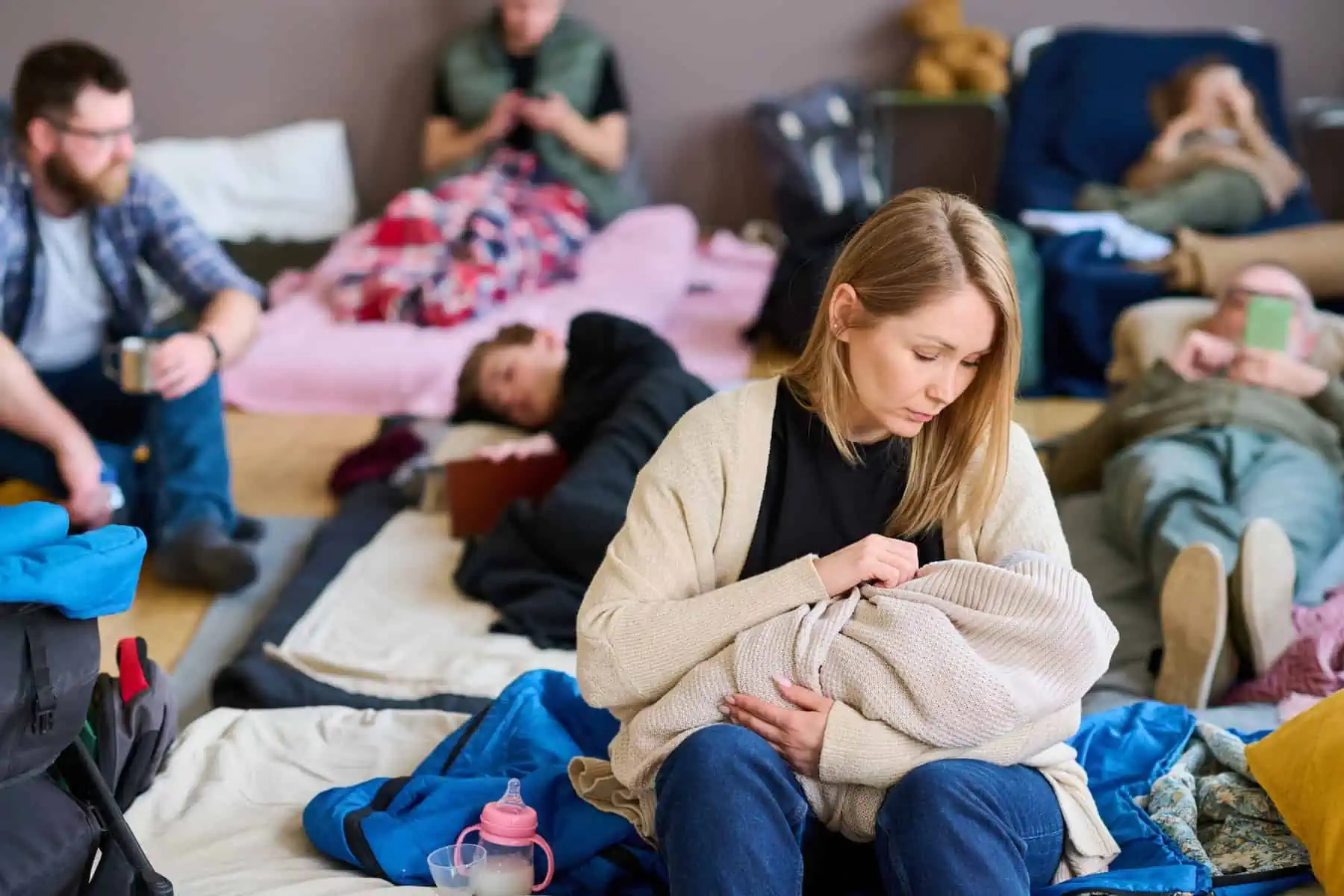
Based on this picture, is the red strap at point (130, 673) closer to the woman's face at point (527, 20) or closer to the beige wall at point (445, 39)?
the woman's face at point (527, 20)

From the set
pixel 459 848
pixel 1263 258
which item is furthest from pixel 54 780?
pixel 1263 258

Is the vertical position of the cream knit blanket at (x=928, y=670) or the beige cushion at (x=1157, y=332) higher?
the cream knit blanket at (x=928, y=670)

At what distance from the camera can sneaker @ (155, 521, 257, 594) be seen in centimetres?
264

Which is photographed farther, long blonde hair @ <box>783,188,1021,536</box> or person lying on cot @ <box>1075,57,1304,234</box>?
person lying on cot @ <box>1075,57,1304,234</box>

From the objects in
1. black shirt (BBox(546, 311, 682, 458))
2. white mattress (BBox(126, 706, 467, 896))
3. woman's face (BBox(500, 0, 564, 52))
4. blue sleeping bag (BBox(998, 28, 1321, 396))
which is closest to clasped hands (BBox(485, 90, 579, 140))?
woman's face (BBox(500, 0, 564, 52))

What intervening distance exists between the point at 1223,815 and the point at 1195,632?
43 centimetres

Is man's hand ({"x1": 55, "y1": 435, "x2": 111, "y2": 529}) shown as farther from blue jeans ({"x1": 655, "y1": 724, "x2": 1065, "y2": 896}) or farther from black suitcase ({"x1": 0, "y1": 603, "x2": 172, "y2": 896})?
blue jeans ({"x1": 655, "y1": 724, "x2": 1065, "y2": 896})

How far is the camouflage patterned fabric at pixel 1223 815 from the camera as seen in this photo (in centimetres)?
163

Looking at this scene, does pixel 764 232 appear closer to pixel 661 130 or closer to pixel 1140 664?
pixel 661 130

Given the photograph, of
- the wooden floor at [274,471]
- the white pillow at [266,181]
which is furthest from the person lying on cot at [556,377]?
the white pillow at [266,181]

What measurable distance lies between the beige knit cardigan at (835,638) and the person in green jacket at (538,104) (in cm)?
290

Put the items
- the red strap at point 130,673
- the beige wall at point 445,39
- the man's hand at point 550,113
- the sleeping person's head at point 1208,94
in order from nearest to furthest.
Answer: the red strap at point 130,673 → the sleeping person's head at point 1208,94 → the man's hand at point 550,113 → the beige wall at point 445,39

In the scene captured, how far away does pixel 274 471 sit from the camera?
3305 millimetres

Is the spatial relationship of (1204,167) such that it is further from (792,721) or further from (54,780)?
(54,780)
